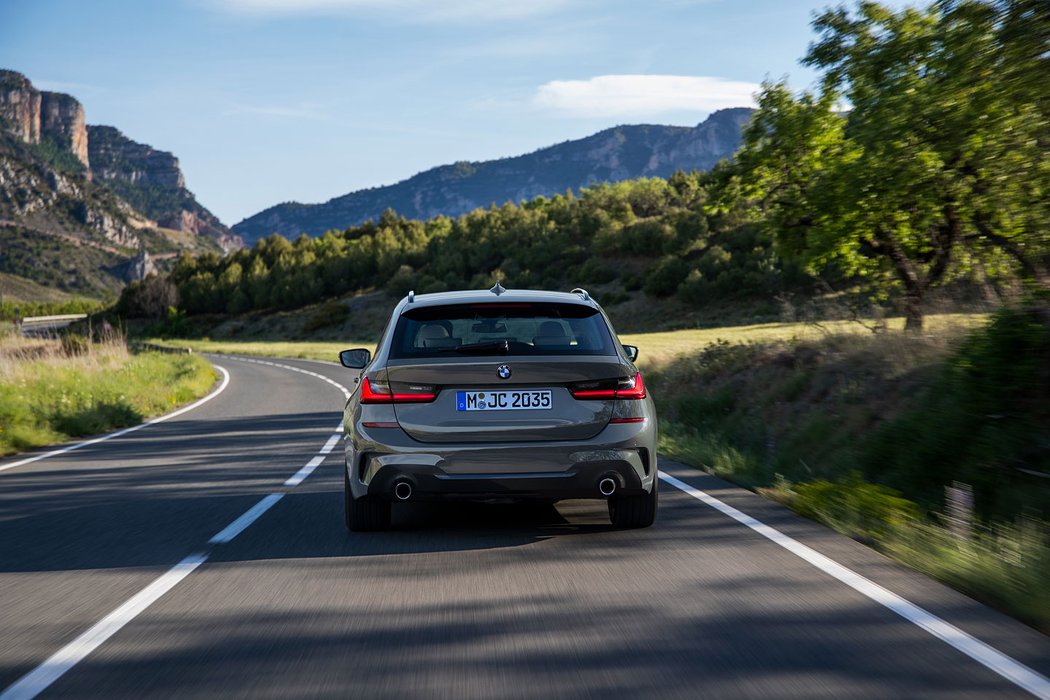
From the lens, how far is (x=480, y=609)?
4.88 metres

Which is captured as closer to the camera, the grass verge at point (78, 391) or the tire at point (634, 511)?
the tire at point (634, 511)

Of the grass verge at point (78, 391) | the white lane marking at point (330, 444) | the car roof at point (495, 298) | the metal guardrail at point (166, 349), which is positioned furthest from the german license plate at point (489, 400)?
the metal guardrail at point (166, 349)

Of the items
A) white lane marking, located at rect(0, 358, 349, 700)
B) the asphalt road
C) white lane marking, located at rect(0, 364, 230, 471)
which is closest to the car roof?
the asphalt road

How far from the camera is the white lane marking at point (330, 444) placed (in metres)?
13.0

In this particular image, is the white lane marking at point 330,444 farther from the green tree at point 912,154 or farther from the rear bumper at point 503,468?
the green tree at point 912,154

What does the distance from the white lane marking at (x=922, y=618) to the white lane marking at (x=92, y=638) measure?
3.51m

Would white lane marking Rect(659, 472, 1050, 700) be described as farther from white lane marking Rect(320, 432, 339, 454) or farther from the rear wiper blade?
white lane marking Rect(320, 432, 339, 454)

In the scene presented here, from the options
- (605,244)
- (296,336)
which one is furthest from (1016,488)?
(296,336)

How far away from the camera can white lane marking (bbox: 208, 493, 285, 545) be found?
272 inches

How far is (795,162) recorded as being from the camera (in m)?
19.0

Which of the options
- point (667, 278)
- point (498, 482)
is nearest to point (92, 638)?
point (498, 482)

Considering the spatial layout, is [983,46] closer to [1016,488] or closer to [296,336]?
[1016,488]

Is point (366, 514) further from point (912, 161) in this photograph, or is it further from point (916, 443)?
point (912, 161)

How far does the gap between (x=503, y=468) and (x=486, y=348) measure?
751 millimetres
